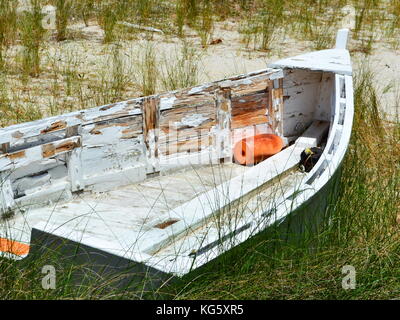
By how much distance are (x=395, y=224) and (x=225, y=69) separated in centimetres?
466

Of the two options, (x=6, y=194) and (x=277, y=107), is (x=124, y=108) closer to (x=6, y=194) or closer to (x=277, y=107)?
(x=6, y=194)

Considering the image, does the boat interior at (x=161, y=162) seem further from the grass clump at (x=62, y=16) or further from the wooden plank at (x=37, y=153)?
the grass clump at (x=62, y=16)

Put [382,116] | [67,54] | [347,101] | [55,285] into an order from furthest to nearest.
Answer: [67,54]
[382,116]
[347,101]
[55,285]

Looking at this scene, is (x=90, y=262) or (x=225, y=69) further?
(x=225, y=69)

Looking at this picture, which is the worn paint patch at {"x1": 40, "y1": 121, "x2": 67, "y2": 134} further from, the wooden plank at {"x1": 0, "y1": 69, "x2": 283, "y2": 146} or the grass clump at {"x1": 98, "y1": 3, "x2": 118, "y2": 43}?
the grass clump at {"x1": 98, "y1": 3, "x2": 118, "y2": 43}

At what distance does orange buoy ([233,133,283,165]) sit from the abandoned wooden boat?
0.06 metres

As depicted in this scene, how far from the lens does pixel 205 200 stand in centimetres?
388

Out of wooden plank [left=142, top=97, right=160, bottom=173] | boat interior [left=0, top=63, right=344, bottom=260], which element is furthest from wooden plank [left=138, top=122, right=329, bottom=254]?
wooden plank [left=142, top=97, right=160, bottom=173]

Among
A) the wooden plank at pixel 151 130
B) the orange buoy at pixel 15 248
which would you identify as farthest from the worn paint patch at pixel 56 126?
the orange buoy at pixel 15 248

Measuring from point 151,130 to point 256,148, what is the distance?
36.1 inches

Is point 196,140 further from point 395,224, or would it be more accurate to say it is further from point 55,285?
point 55,285

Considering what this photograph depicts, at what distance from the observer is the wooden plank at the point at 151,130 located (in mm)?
4633

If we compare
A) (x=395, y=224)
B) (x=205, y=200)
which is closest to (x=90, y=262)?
(x=205, y=200)

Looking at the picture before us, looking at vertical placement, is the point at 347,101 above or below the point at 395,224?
above
